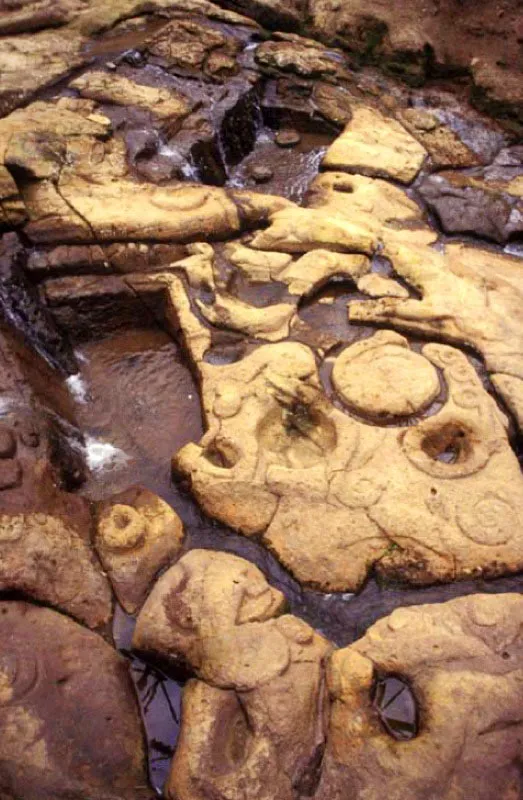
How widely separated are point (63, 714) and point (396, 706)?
1281 mm

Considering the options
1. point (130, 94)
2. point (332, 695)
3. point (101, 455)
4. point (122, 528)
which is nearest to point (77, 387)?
point (101, 455)

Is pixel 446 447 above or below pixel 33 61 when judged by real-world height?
below

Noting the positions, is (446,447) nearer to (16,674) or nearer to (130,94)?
(16,674)

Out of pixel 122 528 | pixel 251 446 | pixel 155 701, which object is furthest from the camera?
pixel 251 446

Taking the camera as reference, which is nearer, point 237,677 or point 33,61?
point 237,677

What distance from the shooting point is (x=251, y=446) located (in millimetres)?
3393

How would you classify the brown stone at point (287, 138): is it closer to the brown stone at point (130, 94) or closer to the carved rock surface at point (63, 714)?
the brown stone at point (130, 94)

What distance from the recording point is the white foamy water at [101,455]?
3.70 metres

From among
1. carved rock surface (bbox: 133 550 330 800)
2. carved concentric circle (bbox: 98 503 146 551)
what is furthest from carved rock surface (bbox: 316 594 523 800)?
carved concentric circle (bbox: 98 503 146 551)

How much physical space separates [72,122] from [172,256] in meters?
1.79

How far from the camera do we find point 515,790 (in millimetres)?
2307

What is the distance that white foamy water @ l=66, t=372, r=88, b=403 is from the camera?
4.10 m

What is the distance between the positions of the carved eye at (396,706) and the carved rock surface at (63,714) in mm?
940

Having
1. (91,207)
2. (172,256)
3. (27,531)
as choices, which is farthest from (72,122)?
(27,531)
